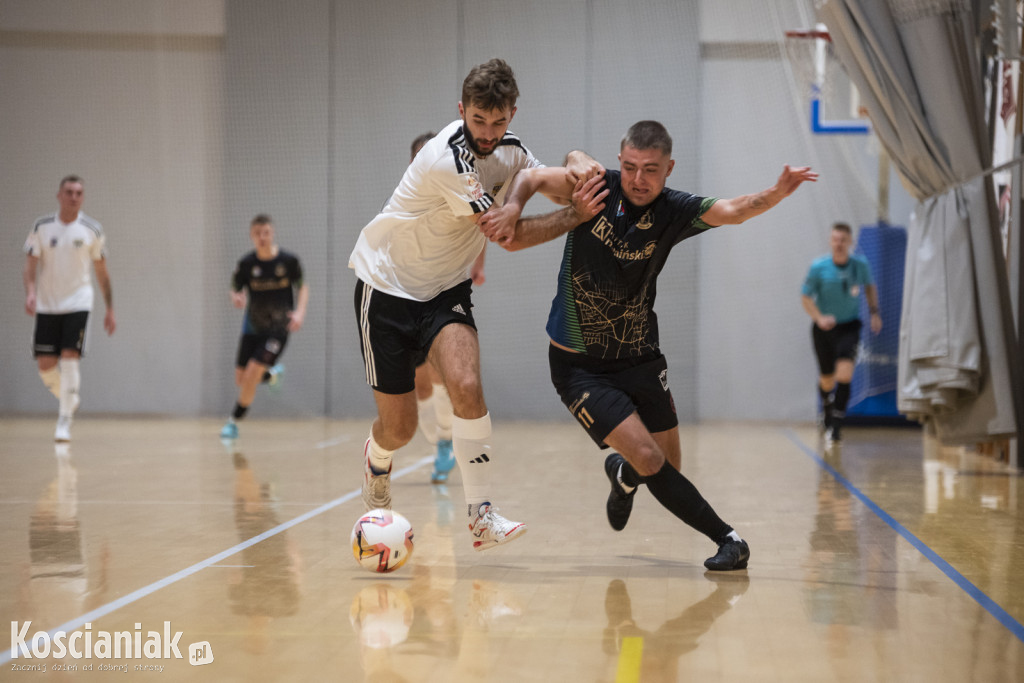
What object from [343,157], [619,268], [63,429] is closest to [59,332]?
[63,429]

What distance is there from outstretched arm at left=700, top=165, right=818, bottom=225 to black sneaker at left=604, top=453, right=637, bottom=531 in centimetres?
109

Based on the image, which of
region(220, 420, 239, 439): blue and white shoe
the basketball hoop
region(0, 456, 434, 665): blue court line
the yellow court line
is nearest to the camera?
the yellow court line

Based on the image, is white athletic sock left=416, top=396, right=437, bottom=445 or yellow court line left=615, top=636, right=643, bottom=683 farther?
white athletic sock left=416, top=396, right=437, bottom=445

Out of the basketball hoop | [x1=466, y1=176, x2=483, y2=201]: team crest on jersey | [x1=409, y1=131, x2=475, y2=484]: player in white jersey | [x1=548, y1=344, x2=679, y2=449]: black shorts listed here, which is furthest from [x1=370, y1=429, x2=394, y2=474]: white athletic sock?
the basketball hoop

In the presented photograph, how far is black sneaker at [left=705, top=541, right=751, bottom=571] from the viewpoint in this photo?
3.80 metres

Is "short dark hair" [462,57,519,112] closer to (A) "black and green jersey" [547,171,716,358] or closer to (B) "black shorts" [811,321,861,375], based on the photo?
(A) "black and green jersey" [547,171,716,358]

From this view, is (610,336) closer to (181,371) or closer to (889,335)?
(889,335)

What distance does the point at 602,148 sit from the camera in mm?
12117

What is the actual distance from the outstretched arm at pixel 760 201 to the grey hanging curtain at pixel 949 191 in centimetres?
367

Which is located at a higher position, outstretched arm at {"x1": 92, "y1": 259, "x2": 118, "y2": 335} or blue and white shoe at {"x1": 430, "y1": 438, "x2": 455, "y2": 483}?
outstretched arm at {"x1": 92, "y1": 259, "x2": 118, "y2": 335}

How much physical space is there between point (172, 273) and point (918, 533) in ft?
33.5

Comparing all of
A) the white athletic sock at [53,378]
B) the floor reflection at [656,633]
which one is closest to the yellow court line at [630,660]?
the floor reflection at [656,633]

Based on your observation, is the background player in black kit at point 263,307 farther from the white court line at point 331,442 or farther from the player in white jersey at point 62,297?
the player in white jersey at point 62,297

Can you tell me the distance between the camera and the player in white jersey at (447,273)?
3713mm
